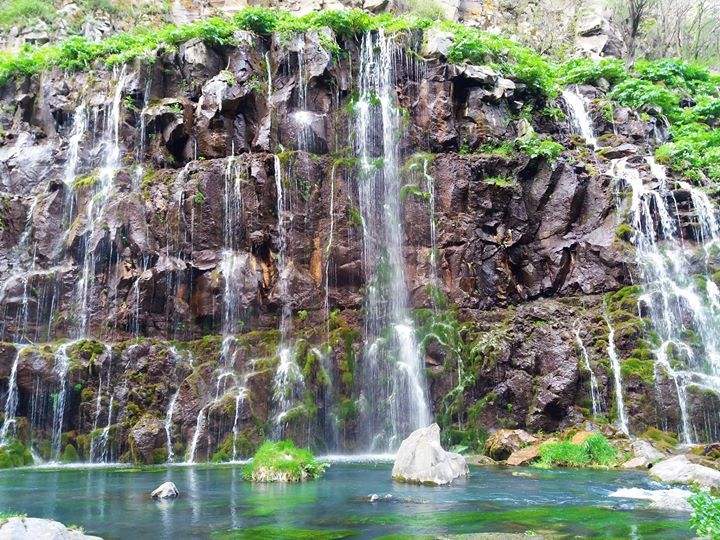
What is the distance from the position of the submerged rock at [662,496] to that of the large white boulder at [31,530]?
9.41 meters

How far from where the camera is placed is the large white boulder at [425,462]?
14406 mm

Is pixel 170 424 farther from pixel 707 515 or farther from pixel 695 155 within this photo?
pixel 695 155

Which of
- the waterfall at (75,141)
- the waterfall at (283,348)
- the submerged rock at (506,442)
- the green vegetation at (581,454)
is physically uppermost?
the waterfall at (75,141)

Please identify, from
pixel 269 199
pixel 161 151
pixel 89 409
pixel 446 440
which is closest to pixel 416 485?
pixel 446 440

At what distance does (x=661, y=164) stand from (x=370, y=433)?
1796 cm

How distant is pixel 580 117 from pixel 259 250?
18366 mm

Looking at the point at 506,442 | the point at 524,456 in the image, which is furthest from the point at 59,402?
the point at 524,456

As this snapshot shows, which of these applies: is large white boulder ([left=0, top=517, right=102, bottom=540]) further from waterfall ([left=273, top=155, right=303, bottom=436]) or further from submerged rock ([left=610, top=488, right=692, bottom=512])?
waterfall ([left=273, top=155, right=303, bottom=436])

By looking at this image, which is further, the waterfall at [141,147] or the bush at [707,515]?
the waterfall at [141,147]

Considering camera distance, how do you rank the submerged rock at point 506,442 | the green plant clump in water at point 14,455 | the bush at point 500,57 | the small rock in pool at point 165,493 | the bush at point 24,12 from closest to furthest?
the small rock in pool at point 165,493, the submerged rock at point 506,442, the green plant clump in water at point 14,455, the bush at point 500,57, the bush at point 24,12

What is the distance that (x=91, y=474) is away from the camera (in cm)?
1769

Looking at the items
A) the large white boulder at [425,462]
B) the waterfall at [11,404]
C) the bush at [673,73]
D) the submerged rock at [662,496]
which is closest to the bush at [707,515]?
the submerged rock at [662,496]

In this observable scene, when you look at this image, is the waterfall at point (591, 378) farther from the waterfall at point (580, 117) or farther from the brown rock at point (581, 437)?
the waterfall at point (580, 117)

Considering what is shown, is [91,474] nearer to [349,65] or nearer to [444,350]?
[444,350]
